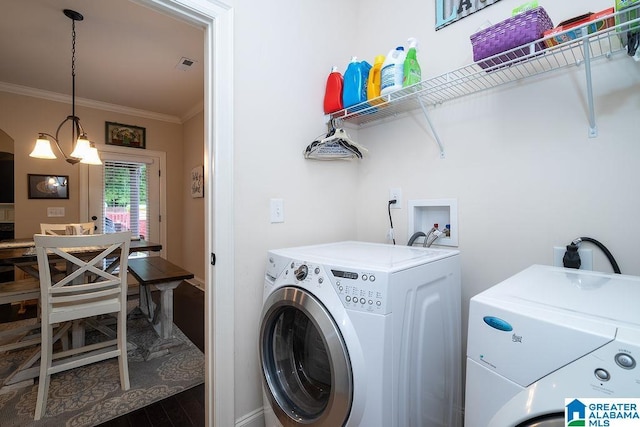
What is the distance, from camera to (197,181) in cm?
415

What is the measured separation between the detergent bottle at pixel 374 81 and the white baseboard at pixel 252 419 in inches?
67.9

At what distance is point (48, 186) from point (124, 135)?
1.13 meters

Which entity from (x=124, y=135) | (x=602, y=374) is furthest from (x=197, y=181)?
(x=602, y=374)

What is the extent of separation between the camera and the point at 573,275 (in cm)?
91

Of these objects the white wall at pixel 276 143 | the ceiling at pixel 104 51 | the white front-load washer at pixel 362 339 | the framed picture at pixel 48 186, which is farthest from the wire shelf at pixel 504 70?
the framed picture at pixel 48 186

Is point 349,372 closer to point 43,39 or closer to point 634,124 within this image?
point 634,124

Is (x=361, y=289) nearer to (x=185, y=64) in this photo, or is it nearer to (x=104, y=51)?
(x=185, y=64)

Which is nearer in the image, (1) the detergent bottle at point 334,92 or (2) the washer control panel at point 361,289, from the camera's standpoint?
(2) the washer control panel at point 361,289

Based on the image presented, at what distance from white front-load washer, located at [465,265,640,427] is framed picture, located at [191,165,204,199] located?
13.0 feet

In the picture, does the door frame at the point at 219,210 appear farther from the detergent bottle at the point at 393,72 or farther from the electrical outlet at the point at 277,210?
the detergent bottle at the point at 393,72

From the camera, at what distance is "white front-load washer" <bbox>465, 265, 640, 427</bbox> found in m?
0.47

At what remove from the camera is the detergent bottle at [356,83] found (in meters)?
1.53

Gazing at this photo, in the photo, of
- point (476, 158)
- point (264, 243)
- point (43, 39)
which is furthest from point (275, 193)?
point (43, 39)

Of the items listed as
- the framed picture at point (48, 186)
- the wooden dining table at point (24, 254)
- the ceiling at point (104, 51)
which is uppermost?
the ceiling at point (104, 51)
